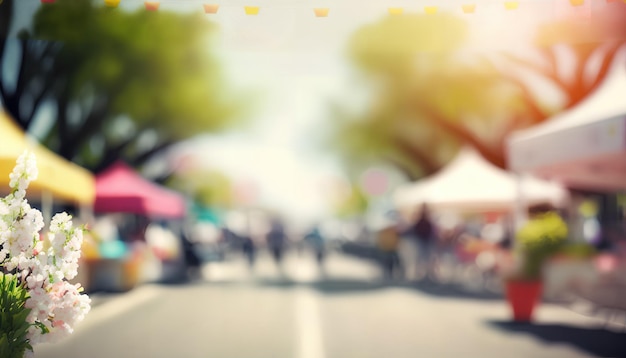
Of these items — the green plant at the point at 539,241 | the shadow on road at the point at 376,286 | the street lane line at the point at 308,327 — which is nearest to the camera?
the street lane line at the point at 308,327

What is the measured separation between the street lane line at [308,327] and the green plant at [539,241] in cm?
356

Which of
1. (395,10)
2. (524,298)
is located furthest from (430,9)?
(524,298)

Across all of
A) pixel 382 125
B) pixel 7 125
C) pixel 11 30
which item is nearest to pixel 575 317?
pixel 7 125

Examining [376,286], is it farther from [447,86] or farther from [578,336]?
[447,86]

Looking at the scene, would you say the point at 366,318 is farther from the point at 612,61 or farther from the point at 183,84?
the point at 183,84

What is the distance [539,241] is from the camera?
17.1m

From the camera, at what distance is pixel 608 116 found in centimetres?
1391

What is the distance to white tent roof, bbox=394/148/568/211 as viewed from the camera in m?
26.8

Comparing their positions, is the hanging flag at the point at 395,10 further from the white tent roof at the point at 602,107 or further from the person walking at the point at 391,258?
the person walking at the point at 391,258

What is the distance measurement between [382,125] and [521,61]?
48.2 ft

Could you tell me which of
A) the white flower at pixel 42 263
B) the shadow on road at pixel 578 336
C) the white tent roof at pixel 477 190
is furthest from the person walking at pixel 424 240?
the white flower at pixel 42 263

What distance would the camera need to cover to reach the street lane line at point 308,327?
11633 mm

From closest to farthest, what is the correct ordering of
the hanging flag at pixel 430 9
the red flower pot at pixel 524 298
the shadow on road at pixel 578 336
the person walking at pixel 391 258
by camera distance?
the shadow on road at pixel 578 336
the hanging flag at pixel 430 9
the red flower pot at pixel 524 298
the person walking at pixel 391 258

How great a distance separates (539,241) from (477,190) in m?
10.7
